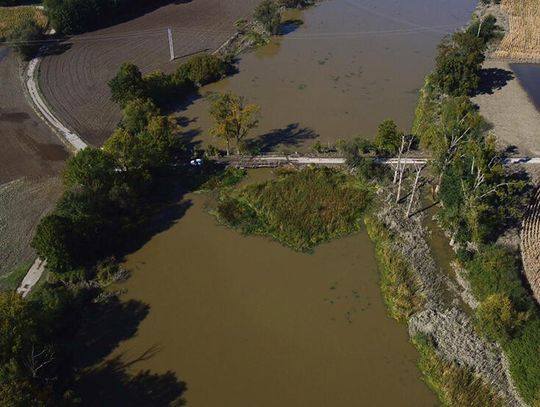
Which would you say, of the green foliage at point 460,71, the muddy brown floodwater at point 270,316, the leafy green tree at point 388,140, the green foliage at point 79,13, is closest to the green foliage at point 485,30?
the green foliage at point 460,71

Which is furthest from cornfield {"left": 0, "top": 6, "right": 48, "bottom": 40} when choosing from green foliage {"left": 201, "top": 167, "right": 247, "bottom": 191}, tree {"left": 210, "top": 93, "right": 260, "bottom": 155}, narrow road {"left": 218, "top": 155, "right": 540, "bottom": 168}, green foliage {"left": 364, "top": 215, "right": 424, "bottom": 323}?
green foliage {"left": 364, "top": 215, "right": 424, "bottom": 323}

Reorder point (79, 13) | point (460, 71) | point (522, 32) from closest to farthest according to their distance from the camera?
1. point (460, 71)
2. point (522, 32)
3. point (79, 13)

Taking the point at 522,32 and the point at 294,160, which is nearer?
the point at 294,160

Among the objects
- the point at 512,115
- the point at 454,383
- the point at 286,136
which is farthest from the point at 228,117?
the point at 512,115

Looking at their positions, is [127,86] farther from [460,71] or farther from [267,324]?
[460,71]

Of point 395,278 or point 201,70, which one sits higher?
point 201,70

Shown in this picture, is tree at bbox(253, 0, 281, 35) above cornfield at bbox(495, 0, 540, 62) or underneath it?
above

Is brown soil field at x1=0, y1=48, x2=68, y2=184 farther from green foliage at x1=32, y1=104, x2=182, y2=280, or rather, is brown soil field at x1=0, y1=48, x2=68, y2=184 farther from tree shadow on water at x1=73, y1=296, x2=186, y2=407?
tree shadow on water at x1=73, y1=296, x2=186, y2=407

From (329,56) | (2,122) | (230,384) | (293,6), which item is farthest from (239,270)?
(293,6)
